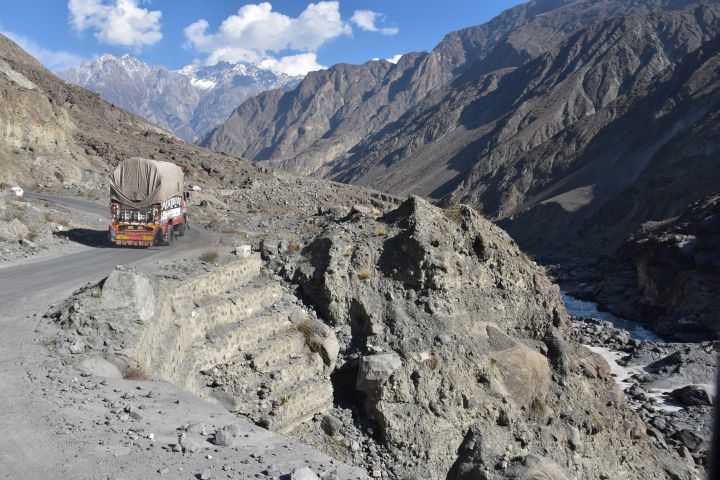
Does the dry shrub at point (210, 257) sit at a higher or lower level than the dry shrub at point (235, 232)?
lower

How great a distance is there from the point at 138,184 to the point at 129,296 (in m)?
9.95

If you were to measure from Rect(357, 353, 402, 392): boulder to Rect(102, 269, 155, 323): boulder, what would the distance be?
4649mm

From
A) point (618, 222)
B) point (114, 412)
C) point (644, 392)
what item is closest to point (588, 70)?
point (618, 222)

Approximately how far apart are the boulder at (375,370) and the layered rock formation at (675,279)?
34.1 meters

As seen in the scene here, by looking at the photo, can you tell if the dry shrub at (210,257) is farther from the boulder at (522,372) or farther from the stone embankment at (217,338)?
the boulder at (522,372)

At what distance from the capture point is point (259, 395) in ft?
35.1

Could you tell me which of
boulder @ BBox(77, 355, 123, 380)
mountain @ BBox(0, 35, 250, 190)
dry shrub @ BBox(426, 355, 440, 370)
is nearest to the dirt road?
boulder @ BBox(77, 355, 123, 380)

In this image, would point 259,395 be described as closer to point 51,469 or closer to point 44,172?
point 51,469

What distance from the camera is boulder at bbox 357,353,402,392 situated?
39.0 feet

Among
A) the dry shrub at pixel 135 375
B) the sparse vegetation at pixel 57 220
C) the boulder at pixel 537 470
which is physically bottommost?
the boulder at pixel 537 470

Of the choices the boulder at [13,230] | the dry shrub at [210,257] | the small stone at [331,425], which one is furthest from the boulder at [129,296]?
the boulder at [13,230]

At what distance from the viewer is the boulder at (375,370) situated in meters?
11.9

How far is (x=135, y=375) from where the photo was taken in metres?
8.73

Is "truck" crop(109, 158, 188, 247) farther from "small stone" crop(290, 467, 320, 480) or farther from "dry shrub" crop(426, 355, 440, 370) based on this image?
"small stone" crop(290, 467, 320, 480)
